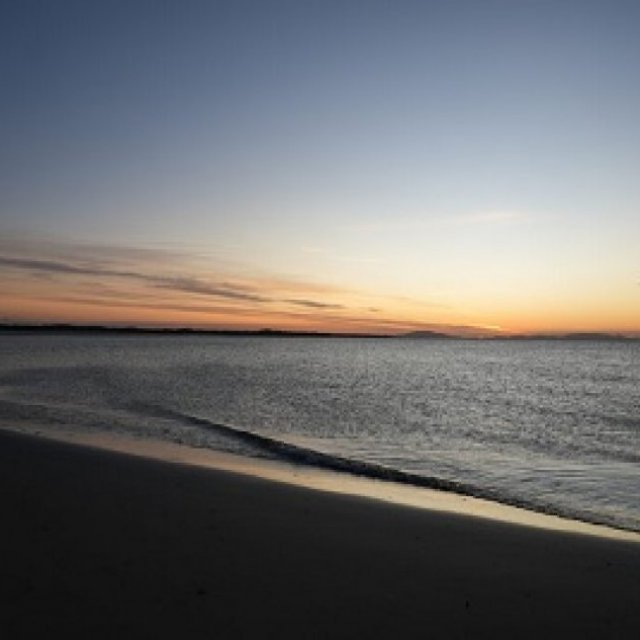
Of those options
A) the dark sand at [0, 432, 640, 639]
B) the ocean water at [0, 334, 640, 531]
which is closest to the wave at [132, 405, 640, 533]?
the ocean water at [0, 334, 640, 531]

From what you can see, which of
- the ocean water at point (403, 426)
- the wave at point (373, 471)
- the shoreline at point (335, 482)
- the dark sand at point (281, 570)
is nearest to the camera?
the dark sand at point (281, 570)

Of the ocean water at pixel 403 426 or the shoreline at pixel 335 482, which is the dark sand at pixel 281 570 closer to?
the shoreline at pixel 335 482

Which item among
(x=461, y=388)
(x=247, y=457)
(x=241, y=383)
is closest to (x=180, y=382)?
(x=241, y=383)

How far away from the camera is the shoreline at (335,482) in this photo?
1280 cm

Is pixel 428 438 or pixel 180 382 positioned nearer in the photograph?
pixel 428 438

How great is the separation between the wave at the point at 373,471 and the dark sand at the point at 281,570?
9.83ft

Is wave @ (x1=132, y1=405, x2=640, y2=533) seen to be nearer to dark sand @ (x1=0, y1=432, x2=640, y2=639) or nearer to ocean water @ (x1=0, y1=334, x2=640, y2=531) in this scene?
ocean water @ (x1=0, y1=334, x2=640, y2=531)

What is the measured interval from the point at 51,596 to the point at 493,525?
24.9 feet

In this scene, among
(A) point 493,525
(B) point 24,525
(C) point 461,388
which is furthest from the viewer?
(C) point 461,388

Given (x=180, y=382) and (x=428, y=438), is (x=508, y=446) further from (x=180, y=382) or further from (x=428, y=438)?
(x=180, y=382)

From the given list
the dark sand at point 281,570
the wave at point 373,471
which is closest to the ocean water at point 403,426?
the wave at point 373,471

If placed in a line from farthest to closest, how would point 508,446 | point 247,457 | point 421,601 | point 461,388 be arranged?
point 461,388, point 508,446, point 247,457, point 421,601

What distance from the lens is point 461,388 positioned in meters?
57.6

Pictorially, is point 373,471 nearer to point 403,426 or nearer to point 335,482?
point 335,482
